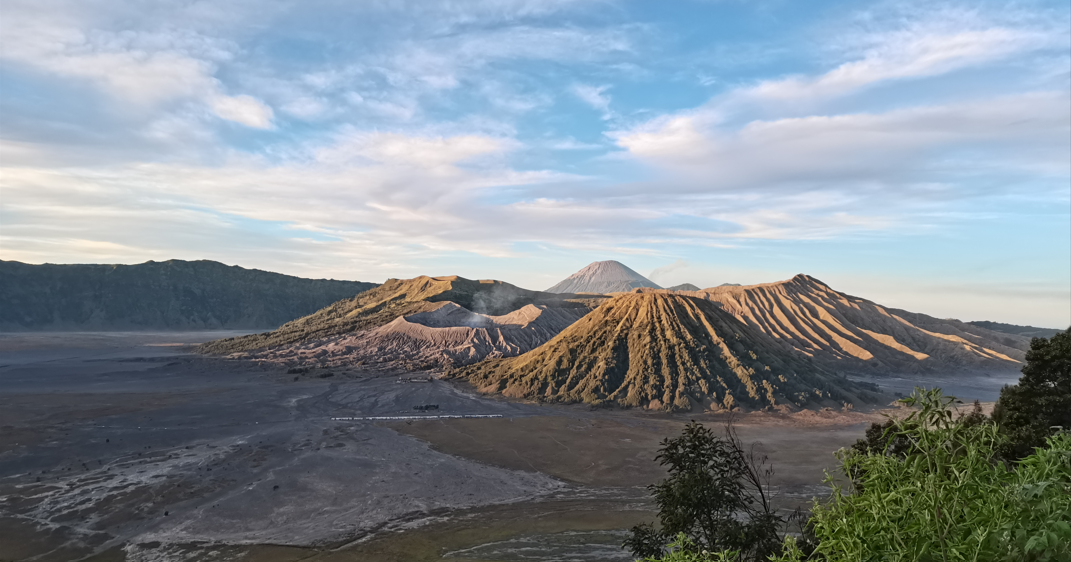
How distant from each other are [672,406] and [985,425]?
44681 millimetres

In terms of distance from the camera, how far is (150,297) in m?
152

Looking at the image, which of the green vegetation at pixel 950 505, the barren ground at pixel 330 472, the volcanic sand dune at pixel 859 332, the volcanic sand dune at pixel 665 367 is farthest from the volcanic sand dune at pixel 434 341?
the green vegetation at pixel 950 505

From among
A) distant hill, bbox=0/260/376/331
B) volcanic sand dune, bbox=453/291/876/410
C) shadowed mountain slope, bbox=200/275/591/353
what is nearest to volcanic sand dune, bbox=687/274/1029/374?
volcanic sand dune, bbox=453/291/876/410

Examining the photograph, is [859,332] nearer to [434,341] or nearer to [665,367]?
[665,367]

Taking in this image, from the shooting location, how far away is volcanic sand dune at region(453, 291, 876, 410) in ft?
158

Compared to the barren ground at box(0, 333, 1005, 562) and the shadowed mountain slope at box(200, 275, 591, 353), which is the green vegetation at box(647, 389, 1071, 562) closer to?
the barren ground at box(0, 333, 1005, 562)

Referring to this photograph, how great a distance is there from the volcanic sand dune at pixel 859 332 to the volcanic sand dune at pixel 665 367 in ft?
50.7

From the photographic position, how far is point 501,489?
26.9m

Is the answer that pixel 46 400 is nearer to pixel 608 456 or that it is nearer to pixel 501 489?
pixel 501 489

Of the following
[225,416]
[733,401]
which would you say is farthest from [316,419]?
[733,401]

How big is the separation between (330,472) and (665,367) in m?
31.1

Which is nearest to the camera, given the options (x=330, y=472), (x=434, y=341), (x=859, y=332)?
(x=330, y=472)

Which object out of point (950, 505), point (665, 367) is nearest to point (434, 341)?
point (665, 367)

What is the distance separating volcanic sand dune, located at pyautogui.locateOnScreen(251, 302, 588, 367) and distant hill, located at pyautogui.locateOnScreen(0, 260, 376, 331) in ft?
298
